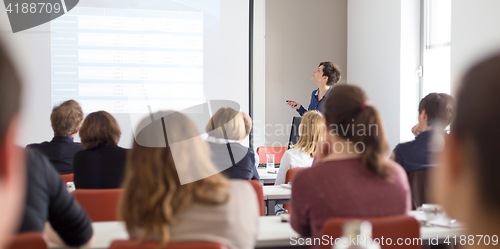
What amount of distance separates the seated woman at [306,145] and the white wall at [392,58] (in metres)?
2.37

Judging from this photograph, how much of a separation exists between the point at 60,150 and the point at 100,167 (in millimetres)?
720

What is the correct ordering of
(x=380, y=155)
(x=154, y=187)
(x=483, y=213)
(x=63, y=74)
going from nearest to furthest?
1. (x=483, y=213)
2. (x=154, y=187)
3. (x=380, y=155)
4. (x=63, y=74)

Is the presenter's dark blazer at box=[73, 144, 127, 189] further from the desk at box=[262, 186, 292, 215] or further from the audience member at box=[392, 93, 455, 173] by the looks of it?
the audience member at box=[392, 93, 455, 173]

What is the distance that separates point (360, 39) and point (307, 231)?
506 cm

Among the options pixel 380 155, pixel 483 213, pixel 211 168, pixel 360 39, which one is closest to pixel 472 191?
pixel 483 213

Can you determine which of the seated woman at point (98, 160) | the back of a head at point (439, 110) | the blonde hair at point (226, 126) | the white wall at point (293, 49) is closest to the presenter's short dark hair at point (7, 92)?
the seated woman at point (98, 160)

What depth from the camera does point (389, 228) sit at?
1.34m

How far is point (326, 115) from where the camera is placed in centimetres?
158

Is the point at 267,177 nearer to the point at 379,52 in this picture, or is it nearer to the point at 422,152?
the point at 422,152

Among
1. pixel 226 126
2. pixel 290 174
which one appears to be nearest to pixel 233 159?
pixel 226 126

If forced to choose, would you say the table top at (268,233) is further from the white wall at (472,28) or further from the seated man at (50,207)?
the white wall at (472,28)

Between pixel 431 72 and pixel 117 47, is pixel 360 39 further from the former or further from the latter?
pixel 117 47

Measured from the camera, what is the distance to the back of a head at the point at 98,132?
243 cm

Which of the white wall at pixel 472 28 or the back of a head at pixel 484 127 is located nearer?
the back of a head at pixel 484 127
